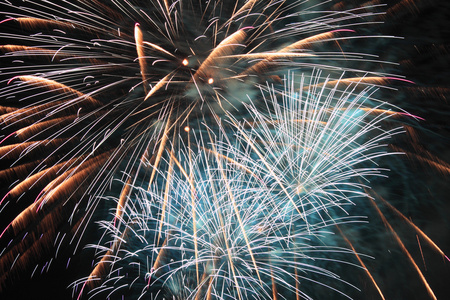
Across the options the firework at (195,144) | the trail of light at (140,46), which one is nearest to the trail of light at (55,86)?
the firework at (195,144)

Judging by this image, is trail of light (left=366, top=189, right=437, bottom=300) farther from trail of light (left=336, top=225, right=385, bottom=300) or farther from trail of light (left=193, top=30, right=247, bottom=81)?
trail of light (left=193, top=30, right=247, bottom=81)

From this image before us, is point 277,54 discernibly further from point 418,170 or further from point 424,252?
point 424,252

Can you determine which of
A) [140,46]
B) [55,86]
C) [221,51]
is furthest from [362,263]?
[55,86]

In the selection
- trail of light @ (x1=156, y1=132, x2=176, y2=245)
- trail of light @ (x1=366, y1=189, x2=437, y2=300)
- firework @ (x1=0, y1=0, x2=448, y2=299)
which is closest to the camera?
trail of light @ (x1=366, y1=189, x2=437, y2=300)

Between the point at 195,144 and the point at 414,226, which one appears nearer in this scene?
the point at 414,226

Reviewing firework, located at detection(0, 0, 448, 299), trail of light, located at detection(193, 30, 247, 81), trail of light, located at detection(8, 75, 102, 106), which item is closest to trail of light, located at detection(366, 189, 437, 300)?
firework, located at detection(0, 0, 448, 299)

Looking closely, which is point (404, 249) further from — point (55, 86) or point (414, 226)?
point (55, 86)

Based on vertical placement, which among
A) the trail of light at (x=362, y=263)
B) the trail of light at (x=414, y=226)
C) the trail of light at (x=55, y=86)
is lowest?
the trail of light at (x=362, y=263)

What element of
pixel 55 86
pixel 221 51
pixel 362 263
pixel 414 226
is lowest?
pixel 362 263

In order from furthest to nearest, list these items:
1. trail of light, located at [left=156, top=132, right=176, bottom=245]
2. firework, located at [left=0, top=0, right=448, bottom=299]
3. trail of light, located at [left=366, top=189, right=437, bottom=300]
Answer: trail of light, located at [left=156, top=132, right=176, bottom=245] → firework, located at [left=0, top=0, right=448, bottom=299] → trail of light, located at [left=366, top=189, right=437, bottom=300]

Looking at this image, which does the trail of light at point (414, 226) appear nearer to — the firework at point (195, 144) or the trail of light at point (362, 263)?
the firework at point (195, 144)
